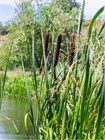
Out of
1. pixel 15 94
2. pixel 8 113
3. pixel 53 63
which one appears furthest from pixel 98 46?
pixel 15 94

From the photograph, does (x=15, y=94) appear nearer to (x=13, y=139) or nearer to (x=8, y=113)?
(x=8, y=113)

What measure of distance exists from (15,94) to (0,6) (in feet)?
24.6

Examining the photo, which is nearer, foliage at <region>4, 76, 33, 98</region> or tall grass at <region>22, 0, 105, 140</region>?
tall grass at <region>22, 0, 105, 140</region>

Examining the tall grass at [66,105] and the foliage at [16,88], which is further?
the foliage at [16,88]

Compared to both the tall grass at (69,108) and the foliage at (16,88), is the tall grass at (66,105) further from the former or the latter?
the foliage at (16,88)

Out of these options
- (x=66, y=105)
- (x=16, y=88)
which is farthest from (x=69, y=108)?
(x=16, y=88)

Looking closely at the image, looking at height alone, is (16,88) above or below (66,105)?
below

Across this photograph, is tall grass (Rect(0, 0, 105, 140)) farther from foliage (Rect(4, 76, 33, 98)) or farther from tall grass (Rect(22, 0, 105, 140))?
foliage (Rect(4, 76, 33, 98))

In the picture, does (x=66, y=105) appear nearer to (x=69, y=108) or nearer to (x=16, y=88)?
(x=69, y=108)

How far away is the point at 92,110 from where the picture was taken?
1339 millimetres

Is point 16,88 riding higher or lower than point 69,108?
lower

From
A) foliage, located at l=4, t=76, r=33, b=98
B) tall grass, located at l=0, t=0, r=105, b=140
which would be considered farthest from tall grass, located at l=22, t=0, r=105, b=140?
foliage, located at l=4, t=76, r=33, b=98

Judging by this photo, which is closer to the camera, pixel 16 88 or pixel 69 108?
pixel 69 108

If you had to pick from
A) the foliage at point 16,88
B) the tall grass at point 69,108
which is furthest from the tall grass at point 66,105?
the foliage at point 16,88
